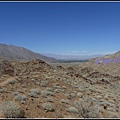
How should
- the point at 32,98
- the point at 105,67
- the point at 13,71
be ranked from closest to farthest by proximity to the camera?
the point at 32,98, the point at 13,71, the point at 105,67

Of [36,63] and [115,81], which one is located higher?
[36,63]

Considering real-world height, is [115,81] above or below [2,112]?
below

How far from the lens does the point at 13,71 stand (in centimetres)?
2544

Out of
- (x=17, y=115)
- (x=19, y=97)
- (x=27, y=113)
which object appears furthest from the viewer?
→ (x=19, y=97)

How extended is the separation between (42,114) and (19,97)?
8.73ft

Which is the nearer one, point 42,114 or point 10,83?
point 42,114

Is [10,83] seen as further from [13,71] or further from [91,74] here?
[91,74]

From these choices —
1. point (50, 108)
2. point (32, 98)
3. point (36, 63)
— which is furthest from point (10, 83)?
point (36, 63)

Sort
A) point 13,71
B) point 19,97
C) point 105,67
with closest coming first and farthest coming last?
point 19,97 → point 13,71 → point 105,67

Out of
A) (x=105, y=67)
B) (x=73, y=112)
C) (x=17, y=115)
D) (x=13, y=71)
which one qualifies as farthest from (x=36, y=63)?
(x=105, y=67)

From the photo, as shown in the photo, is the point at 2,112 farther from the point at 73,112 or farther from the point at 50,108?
the point at 73,112

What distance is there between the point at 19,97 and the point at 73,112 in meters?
3.52

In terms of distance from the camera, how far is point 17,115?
8562mm

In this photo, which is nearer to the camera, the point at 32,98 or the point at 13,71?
the point at 32,98
